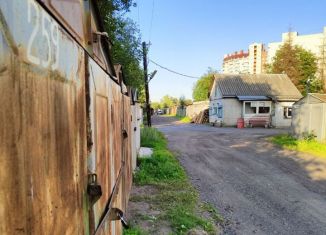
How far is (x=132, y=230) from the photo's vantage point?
4.32 metres

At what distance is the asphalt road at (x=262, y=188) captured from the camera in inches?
193

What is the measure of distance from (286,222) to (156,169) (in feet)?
12.5

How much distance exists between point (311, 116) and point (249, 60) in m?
75.7

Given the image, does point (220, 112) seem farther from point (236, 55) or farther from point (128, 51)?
point (236, 55)

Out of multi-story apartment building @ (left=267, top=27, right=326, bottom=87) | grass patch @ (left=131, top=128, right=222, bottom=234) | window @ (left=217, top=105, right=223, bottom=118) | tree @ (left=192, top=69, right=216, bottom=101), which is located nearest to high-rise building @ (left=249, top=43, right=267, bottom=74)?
multi-story apartment building @ (left=267, top=27, right=326, bottom=87)

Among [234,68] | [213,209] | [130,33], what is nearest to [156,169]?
[213,209]

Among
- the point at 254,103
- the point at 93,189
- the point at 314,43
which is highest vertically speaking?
the point at 314,43

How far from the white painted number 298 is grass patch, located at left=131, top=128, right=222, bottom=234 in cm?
389

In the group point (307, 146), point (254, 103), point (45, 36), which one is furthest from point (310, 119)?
point (45, 36)

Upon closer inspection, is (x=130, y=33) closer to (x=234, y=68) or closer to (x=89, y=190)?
(x=89, y=190)

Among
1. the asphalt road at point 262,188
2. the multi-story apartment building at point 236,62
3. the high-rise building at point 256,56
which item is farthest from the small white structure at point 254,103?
the multi-story apartment building at point 236,62

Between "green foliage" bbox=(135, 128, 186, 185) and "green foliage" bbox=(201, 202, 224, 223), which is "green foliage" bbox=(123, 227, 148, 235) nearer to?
"green foliage" bbox=(201, 202, 224, 223)

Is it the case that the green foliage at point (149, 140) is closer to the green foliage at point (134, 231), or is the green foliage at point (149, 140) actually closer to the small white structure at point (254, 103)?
the green foliage at point (134, 231)

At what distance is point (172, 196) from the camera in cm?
604
